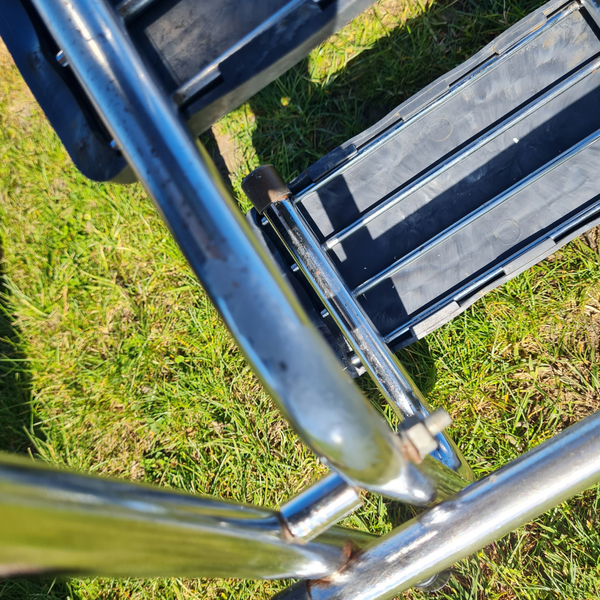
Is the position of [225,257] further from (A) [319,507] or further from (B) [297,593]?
(B) [297,593]

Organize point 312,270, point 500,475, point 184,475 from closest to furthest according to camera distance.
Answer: point 500,475 → point 312,270 → point 184,475

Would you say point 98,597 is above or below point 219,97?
below

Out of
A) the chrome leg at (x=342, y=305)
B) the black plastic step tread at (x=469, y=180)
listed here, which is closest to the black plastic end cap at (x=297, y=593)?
the chrome leg at (x=342, y=305)

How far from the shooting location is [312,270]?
1.07 metres

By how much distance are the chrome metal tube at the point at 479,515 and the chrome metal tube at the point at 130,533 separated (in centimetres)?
6

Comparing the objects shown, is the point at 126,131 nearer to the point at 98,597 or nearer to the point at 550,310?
the point at 550,310

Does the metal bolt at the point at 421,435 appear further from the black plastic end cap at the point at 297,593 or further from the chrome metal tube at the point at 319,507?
the black plastic end cap at the point at 297,593

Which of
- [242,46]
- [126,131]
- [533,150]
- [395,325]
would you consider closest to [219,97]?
[242,46]

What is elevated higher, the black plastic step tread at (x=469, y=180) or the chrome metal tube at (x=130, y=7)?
the chrome metal tube at (x=130, y=7)

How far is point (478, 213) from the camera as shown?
3.97ft

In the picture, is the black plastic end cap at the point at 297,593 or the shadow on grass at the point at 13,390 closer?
the black plastic end cap at the point at 297,593

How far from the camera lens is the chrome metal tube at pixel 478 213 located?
3.84ft

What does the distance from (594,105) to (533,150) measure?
0.18m

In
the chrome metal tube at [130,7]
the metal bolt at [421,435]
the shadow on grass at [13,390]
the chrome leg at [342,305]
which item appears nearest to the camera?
the metal bolt at [421,435]
